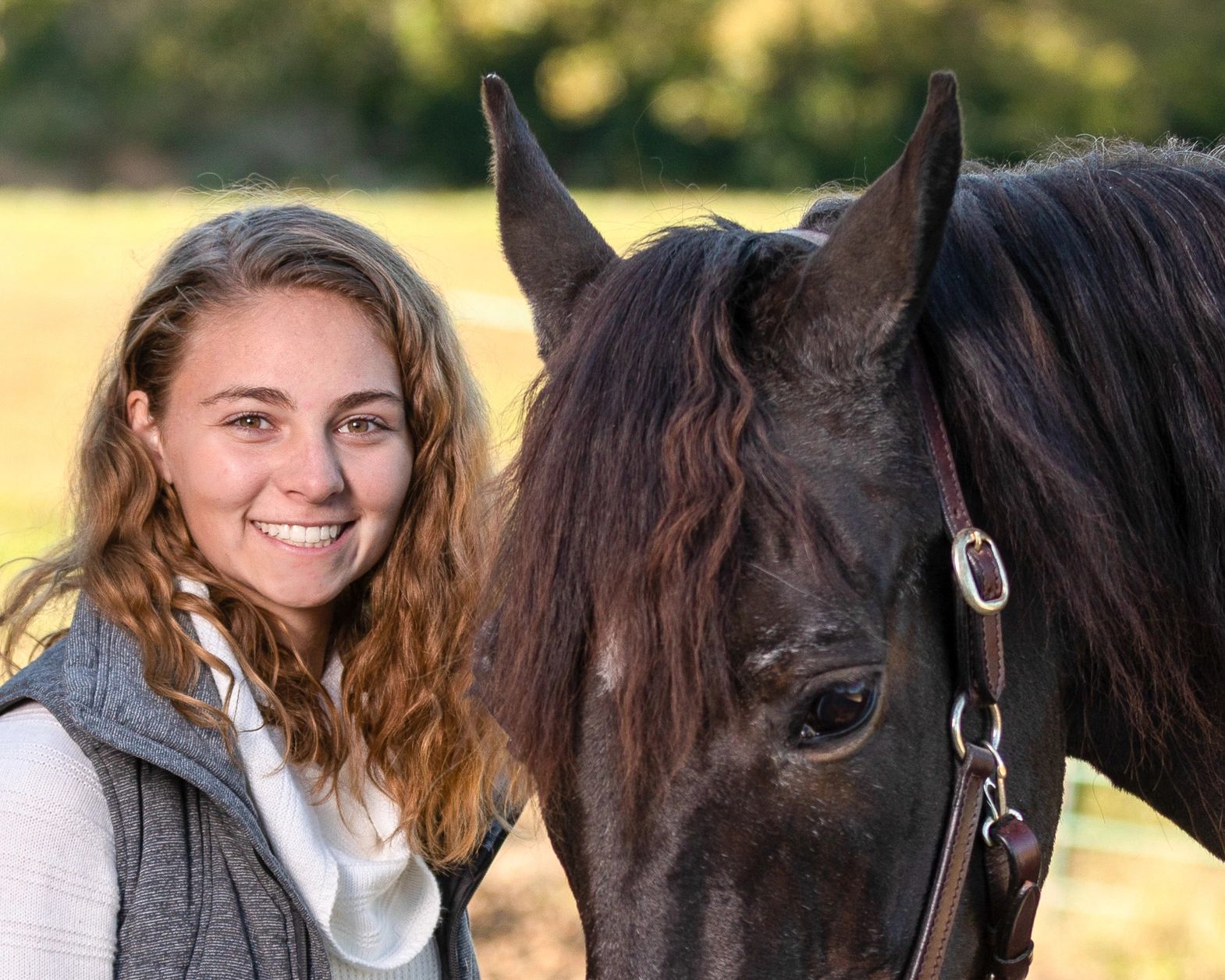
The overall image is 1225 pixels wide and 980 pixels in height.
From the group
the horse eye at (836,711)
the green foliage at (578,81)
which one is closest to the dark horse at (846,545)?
the horse eye at (836,711)

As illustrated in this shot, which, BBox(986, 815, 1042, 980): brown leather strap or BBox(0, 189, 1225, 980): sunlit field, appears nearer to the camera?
BBox(986, 815, 1042, 980): brown leather strap

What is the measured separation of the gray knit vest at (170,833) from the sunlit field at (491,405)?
63 centimetres

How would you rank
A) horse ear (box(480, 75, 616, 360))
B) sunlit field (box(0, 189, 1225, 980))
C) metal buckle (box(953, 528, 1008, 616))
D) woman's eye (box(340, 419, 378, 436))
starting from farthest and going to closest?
sunlit field (box(0, 189, 1225, 980)) < woman's eye (box(340, 419, 378, 436)) < horse ear (box(480, 75, 616, 360)) < metal buckle (box(953, 528, 1008, 616))

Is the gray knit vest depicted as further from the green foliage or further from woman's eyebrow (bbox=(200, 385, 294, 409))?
the green foliage

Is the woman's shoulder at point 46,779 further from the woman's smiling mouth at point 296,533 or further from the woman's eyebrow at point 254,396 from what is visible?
the woman's eyebrow at point 254,396

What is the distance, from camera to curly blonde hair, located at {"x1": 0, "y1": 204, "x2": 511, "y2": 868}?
204 cm

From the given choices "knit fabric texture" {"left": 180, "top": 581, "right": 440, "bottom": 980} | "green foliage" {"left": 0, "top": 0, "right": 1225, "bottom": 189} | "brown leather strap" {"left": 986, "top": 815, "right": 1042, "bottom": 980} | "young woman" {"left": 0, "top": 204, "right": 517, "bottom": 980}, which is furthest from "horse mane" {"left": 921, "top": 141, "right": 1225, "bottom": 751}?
"green foliage" {"left": 0, "top": 0, "right": 1225, "bottom": 189}

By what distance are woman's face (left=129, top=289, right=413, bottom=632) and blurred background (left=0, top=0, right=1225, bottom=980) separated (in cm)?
897

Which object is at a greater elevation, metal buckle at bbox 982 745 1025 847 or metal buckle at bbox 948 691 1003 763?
metal buckle at bbox 948 691 1003 763

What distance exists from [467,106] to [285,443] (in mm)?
32591

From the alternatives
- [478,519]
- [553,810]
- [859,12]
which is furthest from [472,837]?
[859,12]

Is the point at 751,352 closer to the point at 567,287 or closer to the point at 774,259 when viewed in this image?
the point at 774,259

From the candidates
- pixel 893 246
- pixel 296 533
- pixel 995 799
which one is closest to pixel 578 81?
pixel 296 533

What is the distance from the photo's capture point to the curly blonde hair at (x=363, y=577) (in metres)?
2.04
